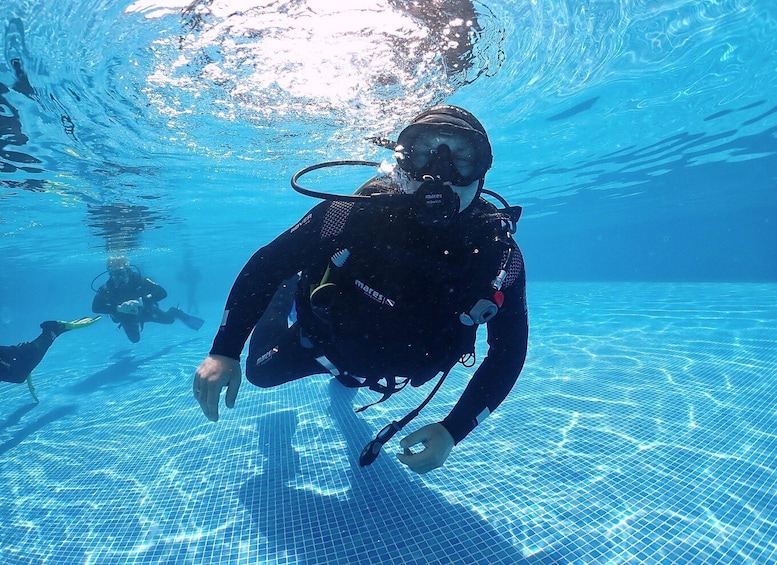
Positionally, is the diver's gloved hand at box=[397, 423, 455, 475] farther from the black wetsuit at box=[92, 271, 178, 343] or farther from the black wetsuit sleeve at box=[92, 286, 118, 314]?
the black wetsuit sleeve at box=[92, 286, 118, 314]

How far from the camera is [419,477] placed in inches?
182

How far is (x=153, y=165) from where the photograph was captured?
45.3ft

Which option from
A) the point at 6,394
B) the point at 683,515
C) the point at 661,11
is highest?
the point at 661,11

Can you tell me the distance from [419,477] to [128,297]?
553 inches

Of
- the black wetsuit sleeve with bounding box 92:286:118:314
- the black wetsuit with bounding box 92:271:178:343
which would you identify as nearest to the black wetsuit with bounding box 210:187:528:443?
the black wetsuit with bounding box 92:271:178:343

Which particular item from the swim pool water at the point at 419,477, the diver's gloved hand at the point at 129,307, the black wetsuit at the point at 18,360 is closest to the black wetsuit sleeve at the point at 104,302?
the diver's gloved hand at the point at 129,307

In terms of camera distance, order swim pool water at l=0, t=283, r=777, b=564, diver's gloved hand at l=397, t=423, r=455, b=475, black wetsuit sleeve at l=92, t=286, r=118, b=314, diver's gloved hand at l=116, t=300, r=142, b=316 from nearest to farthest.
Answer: diver's gloved hand at l=397, t=423, r=455, b=475
swim pool water at l=0, t=283, r=777, b=564
diver's gloved hand at l=116, t=300, r=142, b=316
black wetsuit sleeve at l=92, t=286, r=118, b=314

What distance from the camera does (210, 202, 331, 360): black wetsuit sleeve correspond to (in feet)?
10.2

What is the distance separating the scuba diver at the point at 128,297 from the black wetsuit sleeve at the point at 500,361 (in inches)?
540

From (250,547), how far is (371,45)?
8171mm

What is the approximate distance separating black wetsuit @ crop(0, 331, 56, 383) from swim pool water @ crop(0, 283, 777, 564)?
2.91 ft

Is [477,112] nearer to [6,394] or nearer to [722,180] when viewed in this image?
[6,394]

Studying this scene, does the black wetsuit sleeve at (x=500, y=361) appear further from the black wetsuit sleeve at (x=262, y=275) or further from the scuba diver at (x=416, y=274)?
the black wetsuit sleeve at (x=262, y=275)

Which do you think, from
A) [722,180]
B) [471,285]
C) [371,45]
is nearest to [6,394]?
[371,45]
